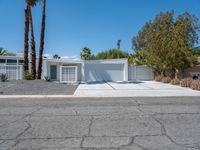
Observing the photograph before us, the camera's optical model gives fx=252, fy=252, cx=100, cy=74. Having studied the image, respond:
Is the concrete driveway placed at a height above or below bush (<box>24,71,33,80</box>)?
below

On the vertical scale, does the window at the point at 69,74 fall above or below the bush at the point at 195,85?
above

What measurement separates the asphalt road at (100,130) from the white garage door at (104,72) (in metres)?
23.2

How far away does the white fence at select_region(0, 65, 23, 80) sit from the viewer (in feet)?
92.4

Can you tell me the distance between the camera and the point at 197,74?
34875 mm

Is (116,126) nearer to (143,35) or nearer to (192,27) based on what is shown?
(192,27)

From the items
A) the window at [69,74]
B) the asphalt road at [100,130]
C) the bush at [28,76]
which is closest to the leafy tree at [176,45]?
the window at [69,74]

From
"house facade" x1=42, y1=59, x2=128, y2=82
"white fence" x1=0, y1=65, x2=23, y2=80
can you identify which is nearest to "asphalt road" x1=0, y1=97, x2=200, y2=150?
"white fence" x1=0, y1=65, x2=23, y2=80

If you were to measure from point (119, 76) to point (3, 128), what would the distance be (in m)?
27.2

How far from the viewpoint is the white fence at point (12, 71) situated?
2816 cm

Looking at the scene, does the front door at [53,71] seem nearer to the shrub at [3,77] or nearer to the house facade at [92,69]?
the house facade at [92,69]

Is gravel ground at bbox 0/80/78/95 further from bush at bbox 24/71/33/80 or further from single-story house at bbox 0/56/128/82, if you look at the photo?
single-story house at bbox 0/56/128/82

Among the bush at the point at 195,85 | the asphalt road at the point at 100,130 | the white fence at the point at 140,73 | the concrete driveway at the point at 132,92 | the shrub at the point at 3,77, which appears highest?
the white fence at the point at 140,73

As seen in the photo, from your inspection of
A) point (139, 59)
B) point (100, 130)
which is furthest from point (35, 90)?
point (139, 59)

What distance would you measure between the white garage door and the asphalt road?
2316cm
